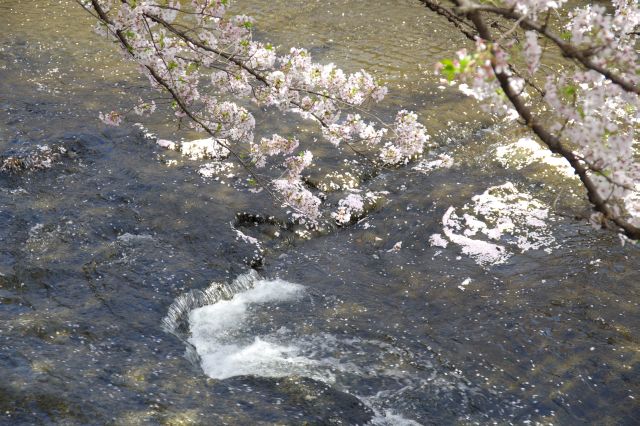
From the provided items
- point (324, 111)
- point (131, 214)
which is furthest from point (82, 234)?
point (324, 111)

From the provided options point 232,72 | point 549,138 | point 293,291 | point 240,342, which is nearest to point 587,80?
point 549,138

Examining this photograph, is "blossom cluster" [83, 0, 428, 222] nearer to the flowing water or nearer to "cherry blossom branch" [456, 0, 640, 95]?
the flowing water

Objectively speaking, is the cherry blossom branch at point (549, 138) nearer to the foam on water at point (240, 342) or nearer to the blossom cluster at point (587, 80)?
the blossom cluster at point (587, 80)

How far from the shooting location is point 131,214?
329 inches

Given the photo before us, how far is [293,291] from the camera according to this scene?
755 cm

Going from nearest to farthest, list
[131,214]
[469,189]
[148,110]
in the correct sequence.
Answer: [131,214] < [469,189] < [148,110]

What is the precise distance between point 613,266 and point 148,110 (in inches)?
281

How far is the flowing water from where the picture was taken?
5871mm

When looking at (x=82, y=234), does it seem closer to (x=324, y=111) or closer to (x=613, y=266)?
(x=324, y=111)

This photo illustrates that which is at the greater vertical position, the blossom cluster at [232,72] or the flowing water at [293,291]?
the blossom cluster at [232,72]

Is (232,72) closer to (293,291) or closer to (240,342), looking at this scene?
(293,291)

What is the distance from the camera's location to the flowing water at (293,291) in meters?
5.87

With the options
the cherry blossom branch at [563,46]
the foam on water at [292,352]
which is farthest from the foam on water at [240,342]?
the cherry blossom branch at [563,46]

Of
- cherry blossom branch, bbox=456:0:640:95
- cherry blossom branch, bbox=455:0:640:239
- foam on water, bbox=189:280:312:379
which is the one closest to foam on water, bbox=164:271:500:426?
foam on water, bbox=189:280:312:379
